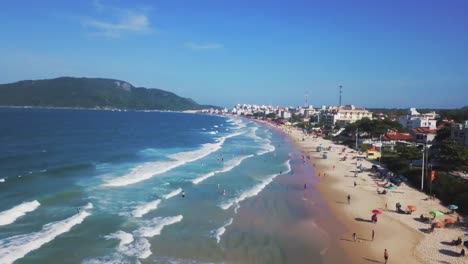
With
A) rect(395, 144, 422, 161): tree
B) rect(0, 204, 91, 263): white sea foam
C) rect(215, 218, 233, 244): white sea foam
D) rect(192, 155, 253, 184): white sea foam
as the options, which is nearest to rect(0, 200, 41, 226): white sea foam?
rect(0, 204, 91, 263): white sea foam

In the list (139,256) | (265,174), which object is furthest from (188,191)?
(139,256)

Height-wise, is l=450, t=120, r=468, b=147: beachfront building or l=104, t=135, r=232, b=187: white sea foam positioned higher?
l=450, t=120, r=468, b=147: beachfront building

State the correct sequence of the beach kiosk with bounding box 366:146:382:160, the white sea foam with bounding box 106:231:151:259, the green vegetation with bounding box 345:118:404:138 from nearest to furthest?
the white sea foam with bounding box 106:231:151:259, the beach kiosk with bounding box 366:146:382:160, the green vegetation with bounding box 345:118:404:138

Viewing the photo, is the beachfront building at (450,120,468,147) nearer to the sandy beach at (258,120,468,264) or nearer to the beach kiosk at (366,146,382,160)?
the beach kiosk at (366,146,382,160)

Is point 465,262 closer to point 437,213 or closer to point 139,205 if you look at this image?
point 437,213

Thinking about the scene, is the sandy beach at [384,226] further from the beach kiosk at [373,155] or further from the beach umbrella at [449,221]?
the beach kiosk at [373,155]

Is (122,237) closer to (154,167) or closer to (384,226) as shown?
(384,226)

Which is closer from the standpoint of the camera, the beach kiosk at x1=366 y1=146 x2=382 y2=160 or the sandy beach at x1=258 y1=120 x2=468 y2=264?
the sandy beach at x1=258 y1=120 x2=468 y2=264

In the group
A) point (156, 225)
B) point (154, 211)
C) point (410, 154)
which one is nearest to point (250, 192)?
point (154, 211)
